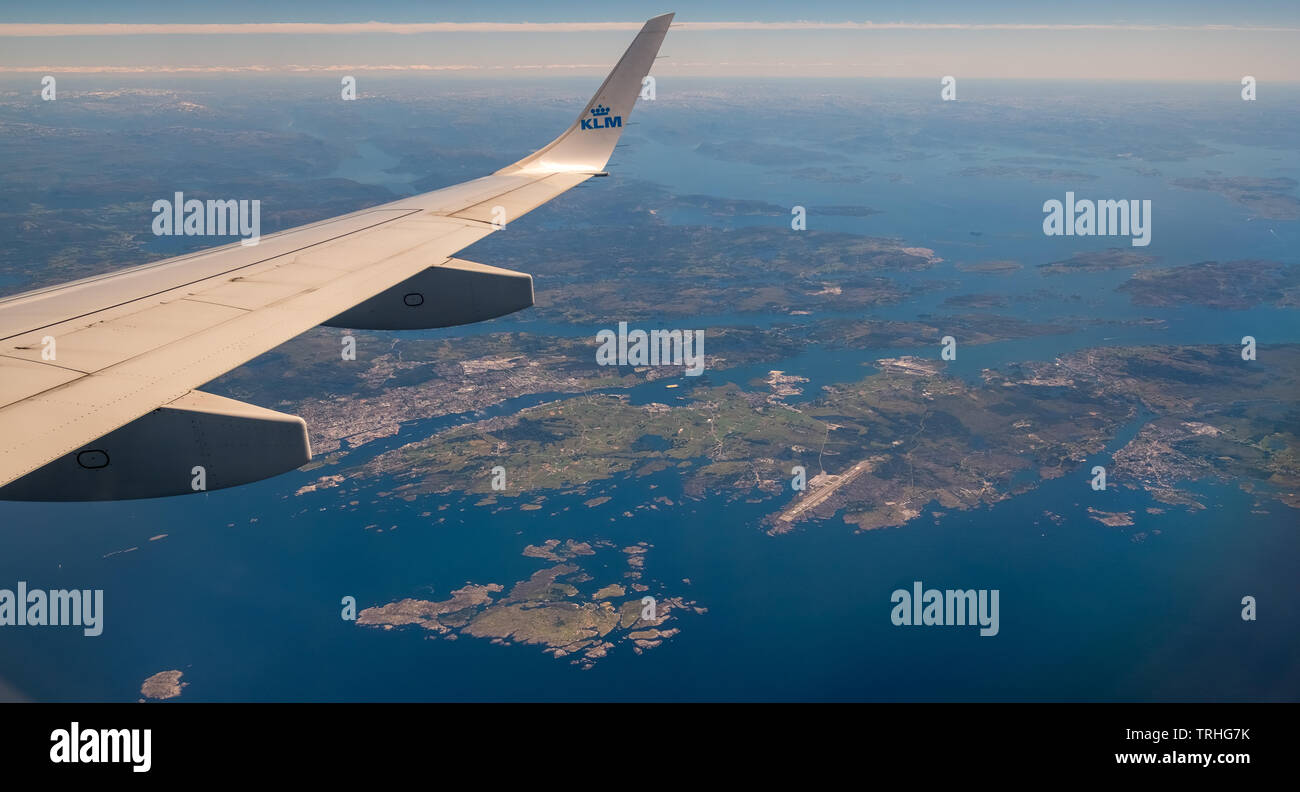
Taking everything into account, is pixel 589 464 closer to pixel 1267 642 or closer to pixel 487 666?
pixel 487 666
